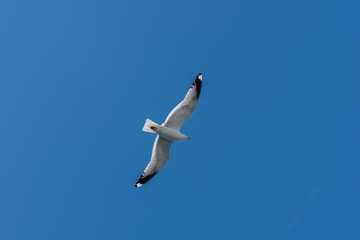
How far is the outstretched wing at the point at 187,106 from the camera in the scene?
14.7 metres

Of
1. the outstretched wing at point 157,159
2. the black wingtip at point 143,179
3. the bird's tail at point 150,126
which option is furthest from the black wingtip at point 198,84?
the black wingtip at point 143,179

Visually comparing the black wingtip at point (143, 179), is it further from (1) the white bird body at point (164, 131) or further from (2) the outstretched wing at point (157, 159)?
(1) the white bird body at point (164, 131)

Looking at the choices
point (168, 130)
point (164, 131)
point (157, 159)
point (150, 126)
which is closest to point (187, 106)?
point (168, 130)

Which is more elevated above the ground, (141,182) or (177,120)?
(177,120)

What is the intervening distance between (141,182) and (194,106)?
4355 millimetres

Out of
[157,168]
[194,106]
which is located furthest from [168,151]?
[194,106]

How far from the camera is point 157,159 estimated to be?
16219 millimetres

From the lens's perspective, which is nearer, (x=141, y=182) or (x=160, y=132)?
(x=160, y=132)

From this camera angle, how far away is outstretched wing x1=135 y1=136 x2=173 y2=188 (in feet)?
52.4

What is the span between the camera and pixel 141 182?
16484 millimetres

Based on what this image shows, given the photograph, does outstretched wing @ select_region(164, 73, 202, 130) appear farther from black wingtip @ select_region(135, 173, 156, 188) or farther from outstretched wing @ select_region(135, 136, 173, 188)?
black wingtip @ select_region(135, 173, 156, 188)

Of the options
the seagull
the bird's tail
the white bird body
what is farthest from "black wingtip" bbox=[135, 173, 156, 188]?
the bird's tail

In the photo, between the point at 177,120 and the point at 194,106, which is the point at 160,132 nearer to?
the point at 177,120

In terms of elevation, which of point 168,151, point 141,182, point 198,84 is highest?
point 198,84
